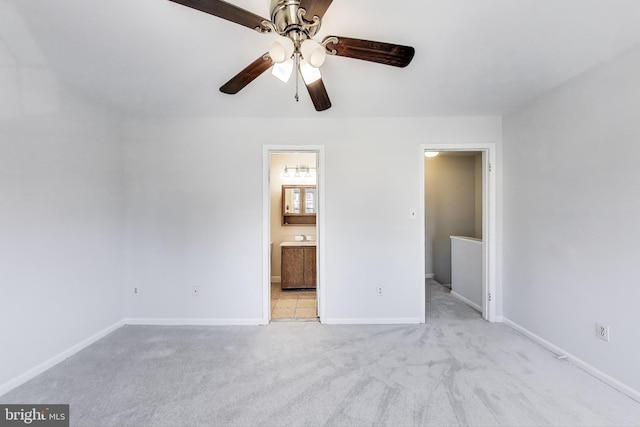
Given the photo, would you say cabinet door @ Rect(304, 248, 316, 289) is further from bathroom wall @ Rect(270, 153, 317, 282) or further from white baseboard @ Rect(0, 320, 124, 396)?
white baseboard @ Rect(0, 320, 124, 396)

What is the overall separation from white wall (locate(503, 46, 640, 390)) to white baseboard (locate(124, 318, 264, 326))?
9.23 ft

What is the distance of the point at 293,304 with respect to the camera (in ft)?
11.9

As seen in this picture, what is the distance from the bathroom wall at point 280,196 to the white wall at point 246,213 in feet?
5.63

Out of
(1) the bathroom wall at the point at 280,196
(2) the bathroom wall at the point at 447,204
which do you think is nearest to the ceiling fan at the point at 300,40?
(1) the bathroom wall at the point at 280,196

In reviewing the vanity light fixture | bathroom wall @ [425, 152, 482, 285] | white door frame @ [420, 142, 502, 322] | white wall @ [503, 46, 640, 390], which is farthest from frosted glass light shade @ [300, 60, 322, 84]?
bathroom wall @ [425, 152, 482, 285]

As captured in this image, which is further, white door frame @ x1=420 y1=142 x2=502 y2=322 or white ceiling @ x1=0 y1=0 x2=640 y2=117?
white door frame @ x1=420 y1=142 x2=502 y2=322

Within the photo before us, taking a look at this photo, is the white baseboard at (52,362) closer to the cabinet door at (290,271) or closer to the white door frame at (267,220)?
the white door frame at (267,220)

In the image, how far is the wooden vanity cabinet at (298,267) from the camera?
4270 mm

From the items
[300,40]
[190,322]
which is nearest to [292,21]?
[300,40]

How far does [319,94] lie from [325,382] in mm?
2044

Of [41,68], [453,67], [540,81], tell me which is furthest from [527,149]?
[41,68]

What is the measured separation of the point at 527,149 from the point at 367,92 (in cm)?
169

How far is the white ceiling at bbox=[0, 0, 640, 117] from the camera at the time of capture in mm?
1504

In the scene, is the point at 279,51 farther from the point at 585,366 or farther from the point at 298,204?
the point at 298,204
